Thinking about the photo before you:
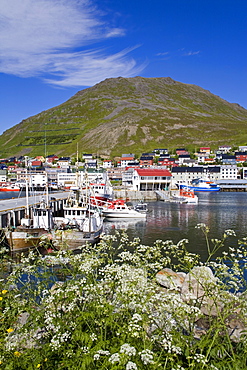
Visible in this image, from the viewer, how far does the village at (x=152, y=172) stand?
91.6 metres

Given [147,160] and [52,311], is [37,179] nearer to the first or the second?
[147,160]

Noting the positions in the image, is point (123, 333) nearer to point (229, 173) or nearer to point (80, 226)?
point (80, 226)

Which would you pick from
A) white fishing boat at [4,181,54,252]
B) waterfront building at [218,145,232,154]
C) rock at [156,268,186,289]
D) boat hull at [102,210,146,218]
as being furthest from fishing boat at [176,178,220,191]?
rock at [156,268,186,289]

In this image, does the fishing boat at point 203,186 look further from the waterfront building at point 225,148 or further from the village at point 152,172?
A: the waterfront building at point 225,148

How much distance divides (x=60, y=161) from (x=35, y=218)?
452 ft

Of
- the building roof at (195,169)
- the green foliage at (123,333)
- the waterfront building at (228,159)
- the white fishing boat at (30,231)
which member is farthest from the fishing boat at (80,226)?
the waterfront building at (228,159)

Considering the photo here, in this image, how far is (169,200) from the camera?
66.9 meters

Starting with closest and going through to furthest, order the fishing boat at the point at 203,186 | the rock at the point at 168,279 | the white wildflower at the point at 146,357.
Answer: the white wildflower at the point at 146,357
the rock at the point at 168,279
the fishing boat at the point at 203,186

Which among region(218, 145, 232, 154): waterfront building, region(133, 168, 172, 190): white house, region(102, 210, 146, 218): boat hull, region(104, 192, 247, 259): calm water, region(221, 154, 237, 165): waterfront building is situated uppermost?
region(218, 145, 232, 154): waterfront building

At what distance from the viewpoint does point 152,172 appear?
92125mm

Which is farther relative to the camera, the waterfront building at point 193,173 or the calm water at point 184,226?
the waterfront building at point 193,173

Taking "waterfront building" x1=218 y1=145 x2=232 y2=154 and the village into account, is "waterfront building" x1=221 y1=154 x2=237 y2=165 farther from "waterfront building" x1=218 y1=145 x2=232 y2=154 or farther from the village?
"waterfront building" x1=218 y1=145 x2=232 y2=154

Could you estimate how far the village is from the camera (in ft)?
300

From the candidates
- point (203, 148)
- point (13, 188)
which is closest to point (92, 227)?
point (13, 188)
